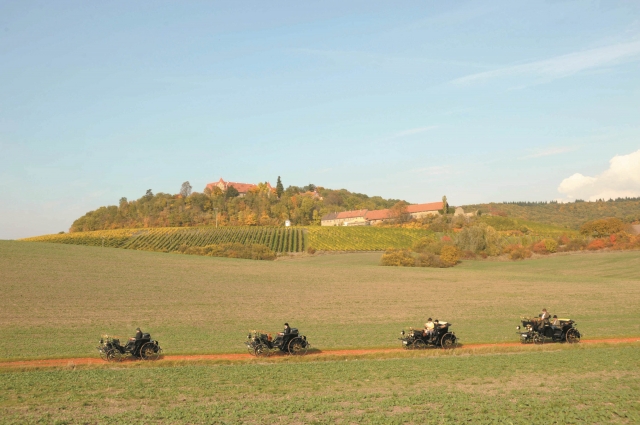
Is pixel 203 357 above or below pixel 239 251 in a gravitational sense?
below

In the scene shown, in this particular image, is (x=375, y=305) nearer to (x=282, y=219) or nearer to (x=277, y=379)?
(x=277, y=379)

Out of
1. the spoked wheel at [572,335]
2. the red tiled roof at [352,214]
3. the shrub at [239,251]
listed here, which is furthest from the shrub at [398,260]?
the red tiled roof at [352,214]

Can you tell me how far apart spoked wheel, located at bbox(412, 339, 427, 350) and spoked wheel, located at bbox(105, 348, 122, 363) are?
40.9 ft

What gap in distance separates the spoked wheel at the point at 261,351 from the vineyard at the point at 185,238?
252 ft

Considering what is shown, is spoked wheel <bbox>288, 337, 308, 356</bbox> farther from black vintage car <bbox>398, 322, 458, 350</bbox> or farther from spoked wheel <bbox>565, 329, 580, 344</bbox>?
spoked wheel <bbox>565, 329, 580, 344</bbox>

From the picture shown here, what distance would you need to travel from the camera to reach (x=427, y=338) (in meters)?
24.7

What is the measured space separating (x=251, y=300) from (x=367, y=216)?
139732 millimetres

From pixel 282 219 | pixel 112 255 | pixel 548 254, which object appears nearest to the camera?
pixel 112 255

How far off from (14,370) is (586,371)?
20.3 m

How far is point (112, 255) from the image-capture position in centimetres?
6444

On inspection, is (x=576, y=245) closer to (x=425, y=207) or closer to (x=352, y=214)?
(x=425, y=207)

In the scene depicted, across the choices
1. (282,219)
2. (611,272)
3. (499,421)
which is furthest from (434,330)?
Answer: (282,219)

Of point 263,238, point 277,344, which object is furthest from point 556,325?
point 263,238

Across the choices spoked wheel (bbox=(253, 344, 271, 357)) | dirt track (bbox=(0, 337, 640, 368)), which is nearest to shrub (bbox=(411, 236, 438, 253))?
dirt track (bbox=(0, 337, 640, 368))
